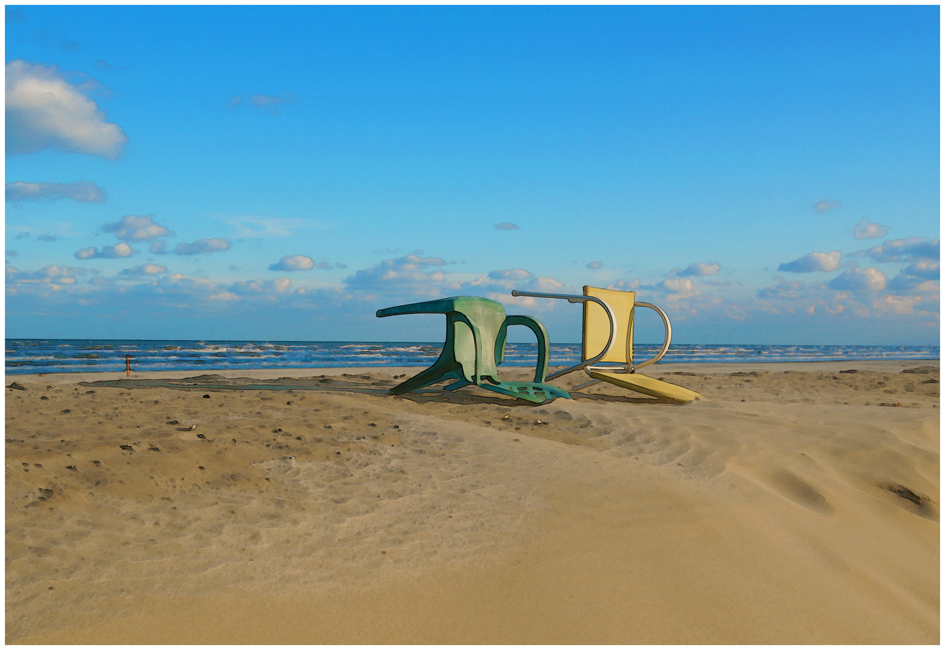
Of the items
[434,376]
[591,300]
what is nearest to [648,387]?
[591,300]

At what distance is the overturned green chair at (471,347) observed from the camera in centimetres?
698

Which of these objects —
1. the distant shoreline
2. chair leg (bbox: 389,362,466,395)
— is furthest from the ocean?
chair leg (bbox: 389,362,466,395)

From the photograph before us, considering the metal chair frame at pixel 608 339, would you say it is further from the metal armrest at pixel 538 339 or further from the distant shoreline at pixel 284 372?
the distant shoreline at pixel 284 372

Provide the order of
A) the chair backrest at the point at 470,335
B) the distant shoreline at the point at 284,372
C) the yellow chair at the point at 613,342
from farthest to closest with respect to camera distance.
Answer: the distant shoreline at the point at 284,372 → the yellow chair at the point at 613,342 → the chair backrest at the point at 470,335

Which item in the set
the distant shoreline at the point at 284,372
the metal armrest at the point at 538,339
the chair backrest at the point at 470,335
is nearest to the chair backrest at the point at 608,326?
the metal armrest at the point at 538,339

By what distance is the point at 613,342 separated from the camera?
7.50m

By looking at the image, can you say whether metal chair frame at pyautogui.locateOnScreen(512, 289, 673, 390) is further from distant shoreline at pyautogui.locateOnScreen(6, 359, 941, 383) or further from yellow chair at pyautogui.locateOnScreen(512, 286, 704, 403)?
distant shoreline at pyautogui.locateOnScreen(6, 359, 941, 383)

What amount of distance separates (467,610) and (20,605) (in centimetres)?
148

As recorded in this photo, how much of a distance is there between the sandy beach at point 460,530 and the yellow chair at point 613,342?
7.77 ft

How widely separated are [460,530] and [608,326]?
5.73m

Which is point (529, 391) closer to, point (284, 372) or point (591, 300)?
point (591, 300)

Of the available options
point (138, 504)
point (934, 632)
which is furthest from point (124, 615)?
Result: point (934, 632)

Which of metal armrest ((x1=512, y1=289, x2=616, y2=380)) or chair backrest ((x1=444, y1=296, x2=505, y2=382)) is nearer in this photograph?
chair backrest ((x1=444, y1=296, x2=505, y2=382))

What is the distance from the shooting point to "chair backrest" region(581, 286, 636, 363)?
25.9ft
